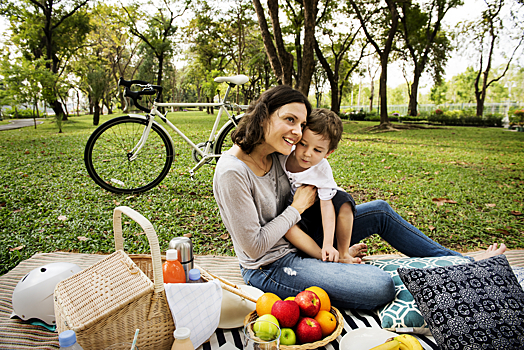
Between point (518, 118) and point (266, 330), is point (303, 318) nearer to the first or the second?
point (266, 330)

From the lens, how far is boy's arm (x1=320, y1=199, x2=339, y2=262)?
213 cm

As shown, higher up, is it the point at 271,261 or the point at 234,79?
the point at 234,79

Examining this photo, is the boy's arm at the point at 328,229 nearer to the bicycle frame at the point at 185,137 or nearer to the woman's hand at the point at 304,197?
the woman's hand at the point at 304,197

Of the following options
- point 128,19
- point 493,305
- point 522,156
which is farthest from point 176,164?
point 128,19

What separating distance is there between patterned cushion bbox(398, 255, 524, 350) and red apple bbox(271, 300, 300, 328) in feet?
2.26

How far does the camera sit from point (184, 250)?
76.9 inches

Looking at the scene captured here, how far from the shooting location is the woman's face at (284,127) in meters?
2.03

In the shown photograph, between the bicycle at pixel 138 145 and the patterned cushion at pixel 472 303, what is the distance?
354 cm

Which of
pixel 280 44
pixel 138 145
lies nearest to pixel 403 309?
pixel 138 145

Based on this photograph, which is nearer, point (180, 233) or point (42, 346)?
point (42, 346)

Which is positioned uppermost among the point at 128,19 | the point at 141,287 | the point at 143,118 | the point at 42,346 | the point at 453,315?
the point at 128,19

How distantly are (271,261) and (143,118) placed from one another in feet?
10.7

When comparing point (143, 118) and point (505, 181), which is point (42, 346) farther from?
point (505, 181)

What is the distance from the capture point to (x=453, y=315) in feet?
5.31
